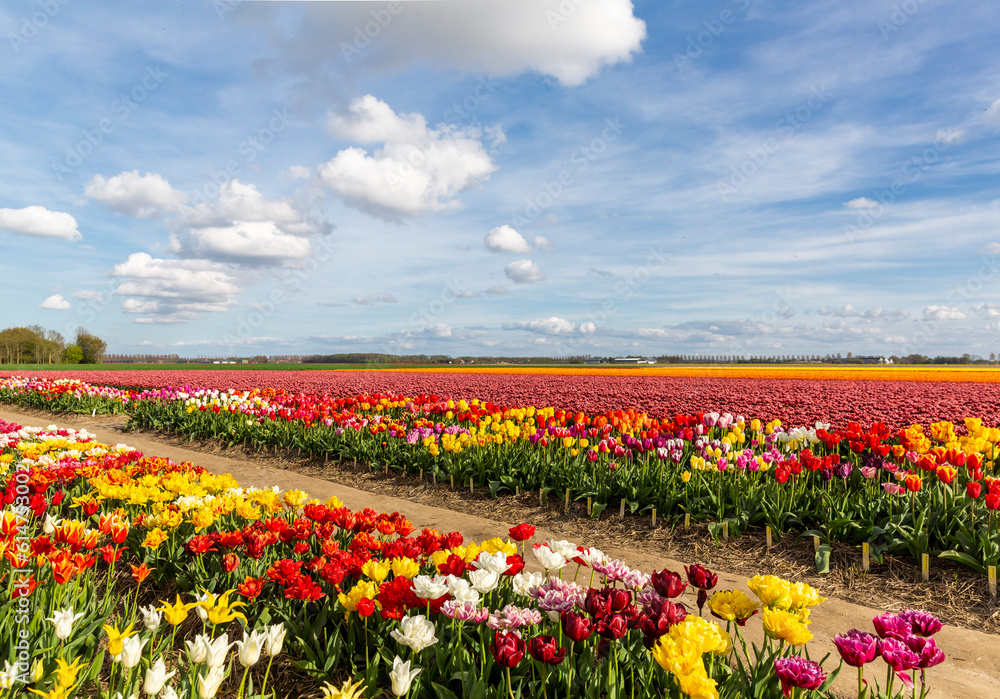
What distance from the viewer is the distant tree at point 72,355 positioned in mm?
88188

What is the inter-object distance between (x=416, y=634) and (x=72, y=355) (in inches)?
4389

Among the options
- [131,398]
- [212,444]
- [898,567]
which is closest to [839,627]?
[898,567]

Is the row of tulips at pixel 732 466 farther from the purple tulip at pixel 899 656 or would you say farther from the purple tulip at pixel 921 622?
the purple tulip at pixel 899 656

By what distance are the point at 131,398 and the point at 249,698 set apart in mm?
16890

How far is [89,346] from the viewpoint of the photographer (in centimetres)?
9194

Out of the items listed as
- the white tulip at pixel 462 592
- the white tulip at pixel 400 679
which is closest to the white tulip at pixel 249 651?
the white tulip at pixel 400 679

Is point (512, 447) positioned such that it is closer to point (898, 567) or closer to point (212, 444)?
point (898, 567)

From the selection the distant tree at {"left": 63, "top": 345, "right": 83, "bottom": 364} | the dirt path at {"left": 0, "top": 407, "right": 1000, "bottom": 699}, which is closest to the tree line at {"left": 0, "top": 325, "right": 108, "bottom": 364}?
the distant tree at {"left": 63, "top": 345, "right": 83, "bottom": 364}

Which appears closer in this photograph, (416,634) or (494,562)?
(416,634)

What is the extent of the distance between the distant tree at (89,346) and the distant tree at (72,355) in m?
1.30

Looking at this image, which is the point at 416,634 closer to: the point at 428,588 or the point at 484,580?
the point at 428,588

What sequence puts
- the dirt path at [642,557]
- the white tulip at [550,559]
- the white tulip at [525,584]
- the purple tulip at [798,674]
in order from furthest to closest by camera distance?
1. the dirt path at [642,557]
2. the white tulip at [550,559]
3. the white tulip at [525,584]
4. the purple tulip at [798,674]

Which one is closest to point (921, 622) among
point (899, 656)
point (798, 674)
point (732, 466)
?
point (899, 656)

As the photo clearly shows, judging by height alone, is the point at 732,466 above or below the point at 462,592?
below
